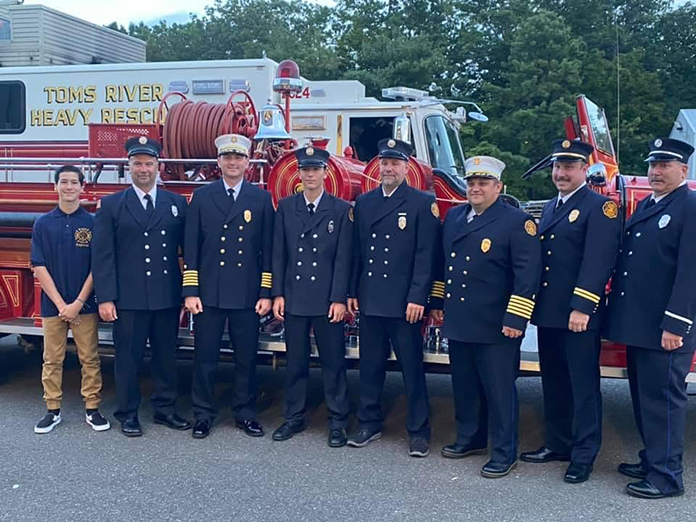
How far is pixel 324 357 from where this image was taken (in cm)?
456

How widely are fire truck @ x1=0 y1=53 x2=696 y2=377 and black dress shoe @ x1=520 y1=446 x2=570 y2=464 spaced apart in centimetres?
52

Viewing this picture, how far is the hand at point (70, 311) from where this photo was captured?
4.64 meters

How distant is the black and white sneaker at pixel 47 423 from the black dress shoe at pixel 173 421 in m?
0.65

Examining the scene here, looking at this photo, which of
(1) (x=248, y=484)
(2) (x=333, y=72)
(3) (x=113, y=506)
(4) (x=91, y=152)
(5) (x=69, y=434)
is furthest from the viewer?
(2) (x=333, y=72)

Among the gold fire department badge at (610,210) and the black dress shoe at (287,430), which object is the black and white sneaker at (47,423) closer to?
the black dress shoe at (287,430)

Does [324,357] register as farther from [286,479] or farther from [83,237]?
[83,237]

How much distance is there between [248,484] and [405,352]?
116 cm

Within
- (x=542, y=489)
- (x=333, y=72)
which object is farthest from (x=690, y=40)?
(x=542, y=489)

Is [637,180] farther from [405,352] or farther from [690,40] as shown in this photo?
[690,40]

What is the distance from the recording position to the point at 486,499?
3.78m

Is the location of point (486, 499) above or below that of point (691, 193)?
below

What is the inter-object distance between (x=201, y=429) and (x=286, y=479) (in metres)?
0.87

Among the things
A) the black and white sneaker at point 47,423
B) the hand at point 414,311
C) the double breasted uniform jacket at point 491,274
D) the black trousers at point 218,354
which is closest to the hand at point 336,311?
the hand at point 414,311

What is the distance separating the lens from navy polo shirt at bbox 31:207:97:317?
15.3 feet
